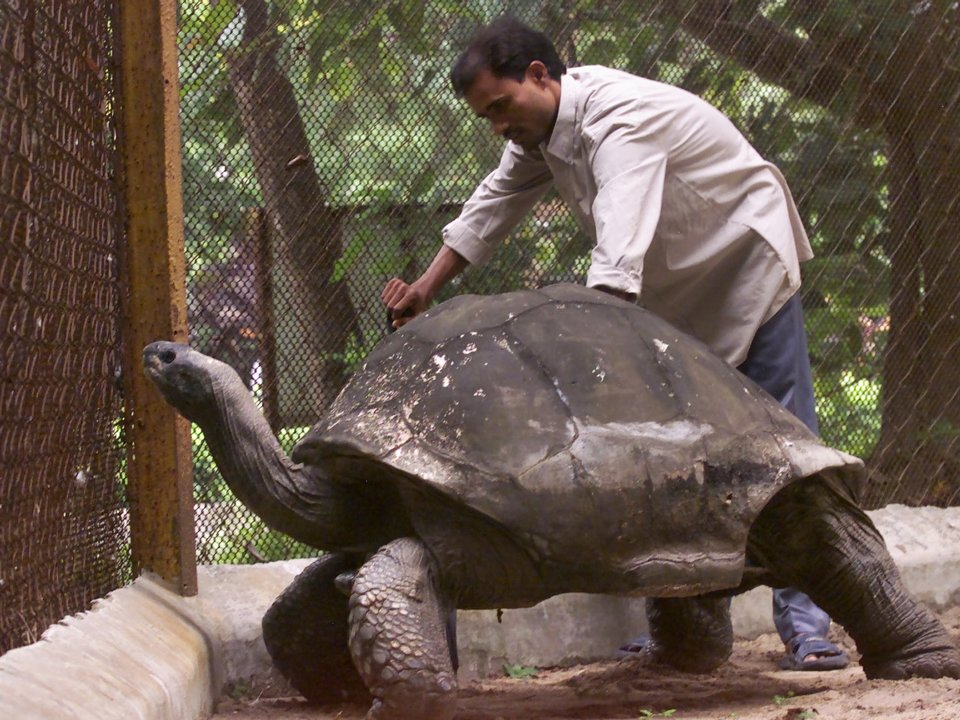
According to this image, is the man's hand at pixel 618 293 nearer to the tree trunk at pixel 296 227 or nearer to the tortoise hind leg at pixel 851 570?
the tortoise hind leg at pixel 851 570

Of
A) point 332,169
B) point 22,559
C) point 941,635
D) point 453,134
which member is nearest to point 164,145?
point 332,169

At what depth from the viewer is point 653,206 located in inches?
148

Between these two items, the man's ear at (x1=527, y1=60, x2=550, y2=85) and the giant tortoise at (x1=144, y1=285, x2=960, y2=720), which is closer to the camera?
the giant tortoise at (x1=144, y1=285, x2=960, y2=720)

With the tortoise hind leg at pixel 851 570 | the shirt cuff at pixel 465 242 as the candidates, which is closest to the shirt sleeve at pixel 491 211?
the shirt cuff at pixel 465 242

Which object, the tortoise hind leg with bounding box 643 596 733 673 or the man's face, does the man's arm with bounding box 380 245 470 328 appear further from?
the tortoise hind leg with bounding box 643 596 733 673

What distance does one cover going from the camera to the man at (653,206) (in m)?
3.85

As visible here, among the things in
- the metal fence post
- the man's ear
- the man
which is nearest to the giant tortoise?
the man

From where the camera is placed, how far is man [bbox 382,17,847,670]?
12.6ft

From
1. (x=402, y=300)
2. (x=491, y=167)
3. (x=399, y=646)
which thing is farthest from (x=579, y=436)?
(x=491, y=167)

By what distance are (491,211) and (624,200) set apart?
81 cm

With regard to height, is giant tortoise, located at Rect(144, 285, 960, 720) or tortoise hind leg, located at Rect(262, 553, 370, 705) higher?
giant tortoise, located at Rect(144, 285, 960, 720)

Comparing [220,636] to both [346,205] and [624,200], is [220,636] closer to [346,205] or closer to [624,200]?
[346,205]

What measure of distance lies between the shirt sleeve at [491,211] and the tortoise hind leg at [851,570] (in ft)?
4.44

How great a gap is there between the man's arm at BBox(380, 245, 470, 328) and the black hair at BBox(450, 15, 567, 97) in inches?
24.5
